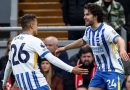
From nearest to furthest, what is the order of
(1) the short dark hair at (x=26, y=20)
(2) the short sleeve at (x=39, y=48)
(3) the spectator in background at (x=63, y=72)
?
(2) the short sleeve at (x=39, y=48)
(1) the short dark hair at (x=26, y=20)
(3) the spectator in background at (x=63, y=72)

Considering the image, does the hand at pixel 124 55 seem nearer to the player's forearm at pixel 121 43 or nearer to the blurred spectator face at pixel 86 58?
the player's forearm at pixel 121 43

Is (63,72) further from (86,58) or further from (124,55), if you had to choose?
(124,55)

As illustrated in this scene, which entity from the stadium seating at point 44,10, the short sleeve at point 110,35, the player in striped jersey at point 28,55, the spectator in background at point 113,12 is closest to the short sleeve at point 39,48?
the player in striped jersey at point 28,55

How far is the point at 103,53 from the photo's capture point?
12.3 meters

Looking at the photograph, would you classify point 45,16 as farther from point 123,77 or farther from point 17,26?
point 123,77

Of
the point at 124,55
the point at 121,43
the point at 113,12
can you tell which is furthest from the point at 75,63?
the point at 124,55

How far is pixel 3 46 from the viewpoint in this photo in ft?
51.5

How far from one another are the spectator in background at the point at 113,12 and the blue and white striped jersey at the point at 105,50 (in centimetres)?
251

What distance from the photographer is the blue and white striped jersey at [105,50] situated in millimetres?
12250

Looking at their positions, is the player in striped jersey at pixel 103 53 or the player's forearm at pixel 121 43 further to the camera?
the player in striped jersey at pixel 103 53

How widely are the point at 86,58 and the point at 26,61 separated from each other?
76.8 inches

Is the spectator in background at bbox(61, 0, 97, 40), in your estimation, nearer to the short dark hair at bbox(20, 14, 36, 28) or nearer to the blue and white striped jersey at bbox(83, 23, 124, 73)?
the blue and white striped jersey at bbox(83, 23, 124, 73)

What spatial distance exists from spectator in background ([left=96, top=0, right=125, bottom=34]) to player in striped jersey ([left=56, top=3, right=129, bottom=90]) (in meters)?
2.44

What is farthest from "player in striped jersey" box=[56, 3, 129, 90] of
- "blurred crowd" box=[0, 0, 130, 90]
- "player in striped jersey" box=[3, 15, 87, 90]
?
"player in striped jersey" box=[3, 15, 87, 90]
